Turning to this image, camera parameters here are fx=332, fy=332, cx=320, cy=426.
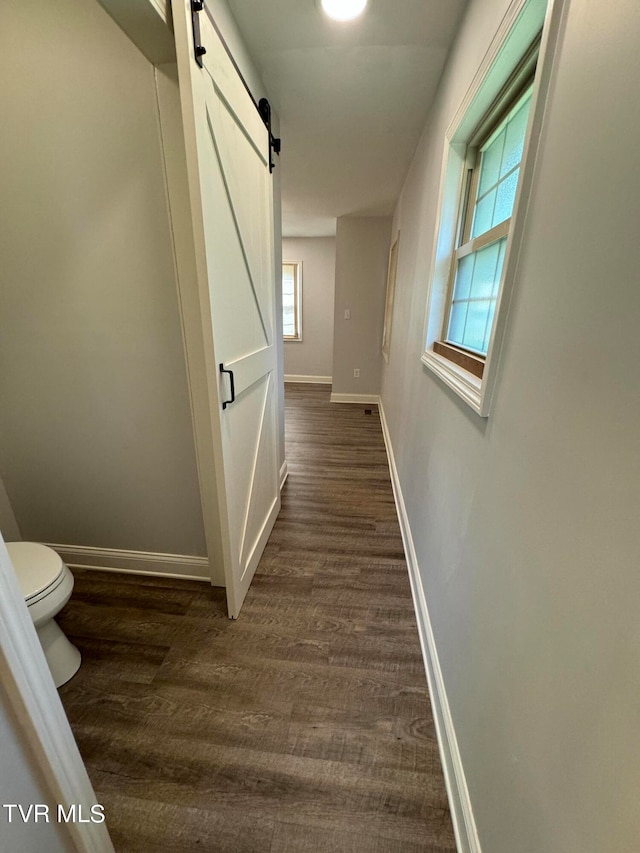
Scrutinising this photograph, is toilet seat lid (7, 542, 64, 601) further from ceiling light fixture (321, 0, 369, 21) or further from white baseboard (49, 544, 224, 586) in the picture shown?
ceiling light fixture (321, 0, 369, 21)

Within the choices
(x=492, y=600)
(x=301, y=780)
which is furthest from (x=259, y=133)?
(x=301, y=780)

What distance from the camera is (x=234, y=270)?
134cm

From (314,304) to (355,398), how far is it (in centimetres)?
194

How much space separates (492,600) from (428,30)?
217 centimetres

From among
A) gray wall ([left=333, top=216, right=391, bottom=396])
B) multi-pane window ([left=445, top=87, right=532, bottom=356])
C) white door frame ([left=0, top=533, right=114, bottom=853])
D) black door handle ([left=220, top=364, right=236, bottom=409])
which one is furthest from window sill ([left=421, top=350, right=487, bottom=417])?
gray wall ([left=333, top=216, right=391, bottom=396])

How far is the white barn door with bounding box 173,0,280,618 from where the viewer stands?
1005 mm

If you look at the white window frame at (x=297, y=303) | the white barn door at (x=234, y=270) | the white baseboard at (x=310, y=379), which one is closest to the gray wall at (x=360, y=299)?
the white baseboard at (x=310, y=379)

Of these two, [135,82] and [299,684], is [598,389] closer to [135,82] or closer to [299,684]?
[299,684]

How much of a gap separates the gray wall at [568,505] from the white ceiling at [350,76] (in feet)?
2.30

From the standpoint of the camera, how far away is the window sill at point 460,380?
94 cm

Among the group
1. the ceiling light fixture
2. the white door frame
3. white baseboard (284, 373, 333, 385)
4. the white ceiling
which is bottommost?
white baseboard (284, 373, 333, 385)

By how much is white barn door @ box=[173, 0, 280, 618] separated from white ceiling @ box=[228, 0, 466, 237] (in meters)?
0.31

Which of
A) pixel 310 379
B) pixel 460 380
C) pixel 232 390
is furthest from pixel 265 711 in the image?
pixel 310 379

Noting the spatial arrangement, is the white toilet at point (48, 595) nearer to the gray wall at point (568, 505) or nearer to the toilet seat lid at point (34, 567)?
the toilet seat lid at point (34, 567)
